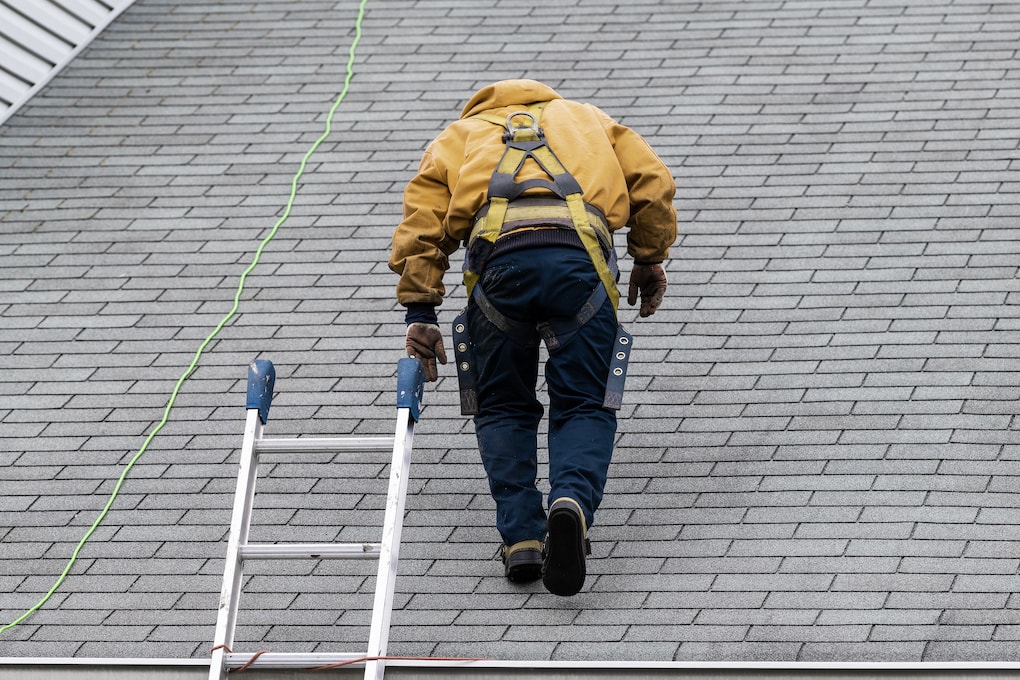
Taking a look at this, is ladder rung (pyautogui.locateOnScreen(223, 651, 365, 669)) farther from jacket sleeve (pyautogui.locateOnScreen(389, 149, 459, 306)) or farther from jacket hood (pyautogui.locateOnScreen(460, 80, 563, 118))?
jacket hood (pyautogui.locateOnScreen(460, 80, 563, 118))

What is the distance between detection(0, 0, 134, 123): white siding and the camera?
772 centimetres

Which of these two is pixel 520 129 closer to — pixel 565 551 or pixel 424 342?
pixel 424 342

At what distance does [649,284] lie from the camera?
4832mm

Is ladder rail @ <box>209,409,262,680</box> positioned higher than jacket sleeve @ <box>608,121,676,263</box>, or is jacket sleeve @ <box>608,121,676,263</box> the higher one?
jacket sleeve @ <box>608,121,676,263</box>

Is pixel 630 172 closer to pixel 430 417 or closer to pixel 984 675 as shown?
pixel 430 417

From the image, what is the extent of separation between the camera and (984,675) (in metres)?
3.65

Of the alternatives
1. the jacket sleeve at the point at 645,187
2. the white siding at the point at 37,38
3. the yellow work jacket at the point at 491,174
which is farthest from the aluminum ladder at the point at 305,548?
the white siding at the point at 37,38

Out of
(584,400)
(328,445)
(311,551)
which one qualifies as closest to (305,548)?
(311,551)

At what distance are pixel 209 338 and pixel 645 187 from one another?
7.20 ft

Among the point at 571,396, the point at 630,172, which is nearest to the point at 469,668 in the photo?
the point at 571,396

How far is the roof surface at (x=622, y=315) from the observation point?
168 inches

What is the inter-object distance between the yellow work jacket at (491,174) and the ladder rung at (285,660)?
124 centimetres

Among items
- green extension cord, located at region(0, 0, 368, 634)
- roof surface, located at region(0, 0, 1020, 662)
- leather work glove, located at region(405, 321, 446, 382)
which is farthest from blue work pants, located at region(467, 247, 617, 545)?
green extension cord, located at region(0, 0, 368, 634)

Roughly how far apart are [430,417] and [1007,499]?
2.16m
